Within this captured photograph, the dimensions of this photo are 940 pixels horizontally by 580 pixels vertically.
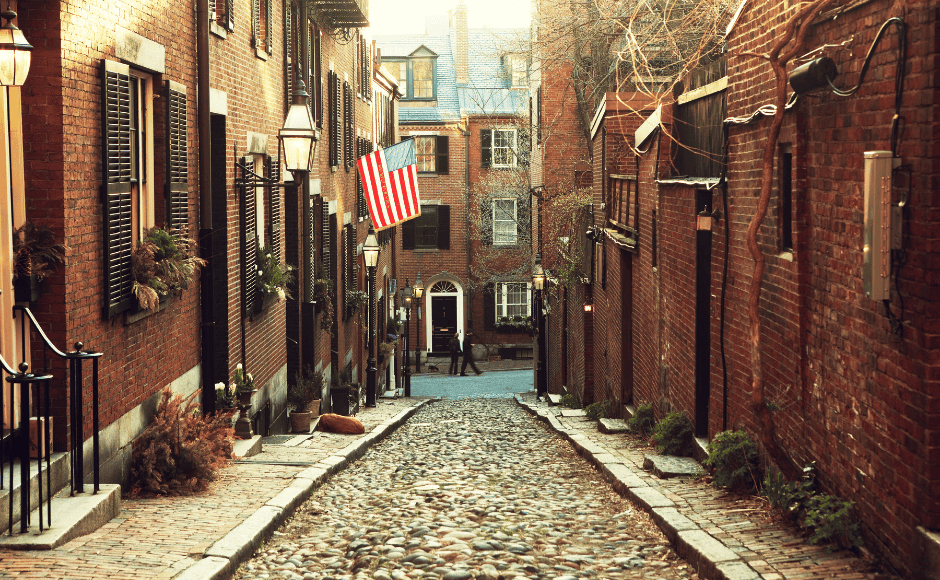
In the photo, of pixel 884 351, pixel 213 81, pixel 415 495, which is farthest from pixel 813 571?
pixel 213 81

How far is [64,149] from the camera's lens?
6.41m

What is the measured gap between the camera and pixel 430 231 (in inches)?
1585

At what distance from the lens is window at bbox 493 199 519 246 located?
3959cm

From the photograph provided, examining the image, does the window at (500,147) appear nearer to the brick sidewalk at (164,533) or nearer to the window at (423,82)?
the window at (423,82)

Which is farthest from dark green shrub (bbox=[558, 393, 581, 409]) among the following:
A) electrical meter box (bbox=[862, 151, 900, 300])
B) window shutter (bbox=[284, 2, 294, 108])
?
electrical meter box (bbox=[862, 151, 900, 300])

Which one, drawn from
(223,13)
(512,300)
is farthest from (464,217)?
(223,13)

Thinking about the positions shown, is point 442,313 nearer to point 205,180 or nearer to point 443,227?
point 443,227

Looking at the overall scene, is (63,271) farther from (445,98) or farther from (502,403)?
(445,98)

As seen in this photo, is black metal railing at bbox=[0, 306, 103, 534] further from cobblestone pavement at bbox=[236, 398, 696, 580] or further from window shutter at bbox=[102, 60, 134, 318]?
cobblestone pavement at bbox=[236, 398, 696, 580]

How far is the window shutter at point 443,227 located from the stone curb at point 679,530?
30.1 m

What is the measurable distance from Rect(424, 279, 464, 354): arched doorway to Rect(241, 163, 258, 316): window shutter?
2713cm

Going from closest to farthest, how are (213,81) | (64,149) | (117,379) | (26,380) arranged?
(26,380) → (64,149) → (117,379) → (213,81)

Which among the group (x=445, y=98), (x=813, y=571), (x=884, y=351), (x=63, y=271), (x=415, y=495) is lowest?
(x=415, y=495)

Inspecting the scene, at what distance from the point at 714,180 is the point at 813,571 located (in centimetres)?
441
